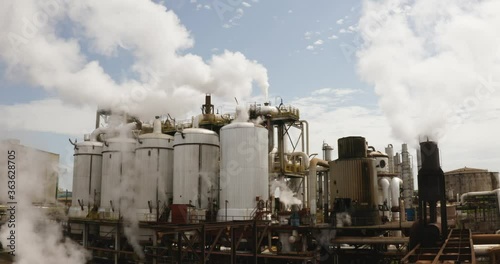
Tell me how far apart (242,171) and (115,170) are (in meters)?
16.0

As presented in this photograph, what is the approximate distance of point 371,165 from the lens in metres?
34.2

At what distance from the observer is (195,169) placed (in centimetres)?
3753

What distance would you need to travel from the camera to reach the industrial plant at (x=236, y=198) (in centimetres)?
3086

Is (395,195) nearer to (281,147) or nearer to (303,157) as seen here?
(303,157)

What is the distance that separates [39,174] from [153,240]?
16.1 metres

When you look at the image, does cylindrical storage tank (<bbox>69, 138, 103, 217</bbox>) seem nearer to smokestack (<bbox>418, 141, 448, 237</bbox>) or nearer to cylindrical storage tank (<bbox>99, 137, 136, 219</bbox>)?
cylindrical storage tank (<bbox>99, 137, 136, 219</bbox>)

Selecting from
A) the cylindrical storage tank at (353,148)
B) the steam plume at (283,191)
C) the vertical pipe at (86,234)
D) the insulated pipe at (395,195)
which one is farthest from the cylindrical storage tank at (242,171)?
the vertical pipe at (86,234)

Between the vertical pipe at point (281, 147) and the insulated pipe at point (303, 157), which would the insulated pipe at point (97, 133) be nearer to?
the vertical pipe at point (281, 147)

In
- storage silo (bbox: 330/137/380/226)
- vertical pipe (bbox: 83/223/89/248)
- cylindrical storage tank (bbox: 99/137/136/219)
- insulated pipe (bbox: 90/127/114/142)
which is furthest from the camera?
insulated pipe (bbox: 90/127/114/142)

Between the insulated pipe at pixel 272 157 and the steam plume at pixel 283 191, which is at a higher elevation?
the insulated pipe at pixel 272 157

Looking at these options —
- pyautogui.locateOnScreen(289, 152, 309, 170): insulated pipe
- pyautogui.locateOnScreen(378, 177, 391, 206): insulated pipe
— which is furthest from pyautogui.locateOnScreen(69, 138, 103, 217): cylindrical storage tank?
pyautogui.locateOnScreen(378, 177, 391, 206): insulated pipe

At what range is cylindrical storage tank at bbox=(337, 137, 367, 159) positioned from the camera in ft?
114

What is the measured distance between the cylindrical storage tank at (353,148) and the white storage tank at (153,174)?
17.3 metres

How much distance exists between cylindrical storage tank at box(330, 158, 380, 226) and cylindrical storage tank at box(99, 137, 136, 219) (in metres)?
21.0
